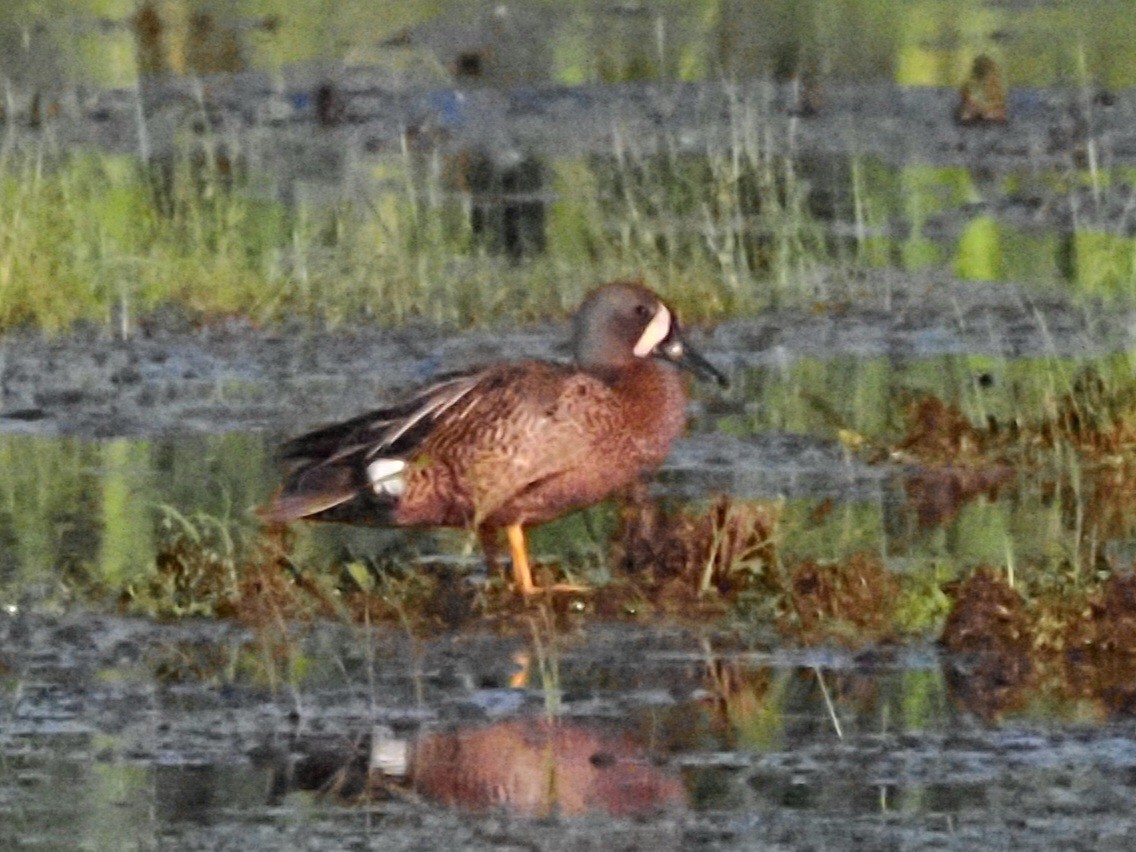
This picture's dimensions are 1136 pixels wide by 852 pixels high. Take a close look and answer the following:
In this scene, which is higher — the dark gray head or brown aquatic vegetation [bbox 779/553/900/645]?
the dark gray head

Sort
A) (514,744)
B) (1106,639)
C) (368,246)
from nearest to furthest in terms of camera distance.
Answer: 1. (514,744)
2. (1106,639)
3. (368,246)

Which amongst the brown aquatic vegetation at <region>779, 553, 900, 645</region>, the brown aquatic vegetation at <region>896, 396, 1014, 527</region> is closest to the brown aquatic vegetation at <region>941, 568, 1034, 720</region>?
the brown aquatic vegetation at <region>779, 553, 900, 645</region>

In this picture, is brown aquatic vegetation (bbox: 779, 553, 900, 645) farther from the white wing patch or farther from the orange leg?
the white wing patch

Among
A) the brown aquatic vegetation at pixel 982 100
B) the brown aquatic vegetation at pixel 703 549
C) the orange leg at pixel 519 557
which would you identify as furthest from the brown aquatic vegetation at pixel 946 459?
the brown aquatic vegetation at pixel 982 100

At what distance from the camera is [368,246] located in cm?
1223

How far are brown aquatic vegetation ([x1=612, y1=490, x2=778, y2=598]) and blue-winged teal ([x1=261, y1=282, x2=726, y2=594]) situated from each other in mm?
134

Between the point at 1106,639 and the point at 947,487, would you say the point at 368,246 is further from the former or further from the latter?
the point at 1106,639

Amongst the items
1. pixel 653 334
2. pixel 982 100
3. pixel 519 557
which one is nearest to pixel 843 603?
pixel 519 557

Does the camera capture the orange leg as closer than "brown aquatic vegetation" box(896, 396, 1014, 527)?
Yes

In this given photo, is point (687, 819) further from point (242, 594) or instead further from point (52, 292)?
point (52, 292)

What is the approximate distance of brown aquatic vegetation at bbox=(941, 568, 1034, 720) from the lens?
698cm

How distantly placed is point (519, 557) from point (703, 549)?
0.41 meters

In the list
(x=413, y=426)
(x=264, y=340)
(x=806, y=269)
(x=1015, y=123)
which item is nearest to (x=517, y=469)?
(x=413, y=426)

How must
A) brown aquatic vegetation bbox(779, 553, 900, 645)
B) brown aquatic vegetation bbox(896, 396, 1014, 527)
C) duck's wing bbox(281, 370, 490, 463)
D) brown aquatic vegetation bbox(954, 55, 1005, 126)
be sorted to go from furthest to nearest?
1. brown aquatic vegetation bbox(954, 55, 1005, 126)
2. brown aquatic vegetation bbox(896, 396, 1014, 527)
3. duck's wing bbox(281, 370, 490, 463)
4. brown aquatic vegetation bbox(779, 553, 900, 645)
